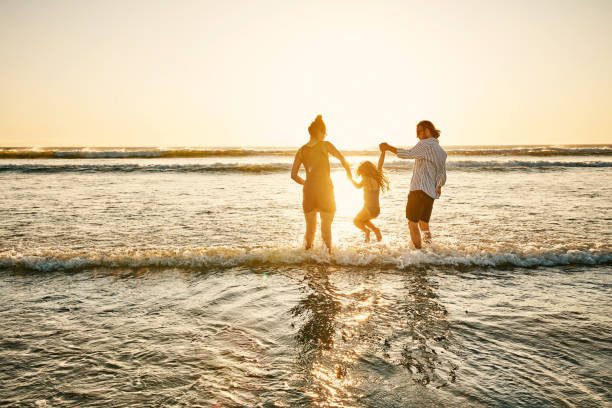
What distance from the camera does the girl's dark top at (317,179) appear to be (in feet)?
19.5

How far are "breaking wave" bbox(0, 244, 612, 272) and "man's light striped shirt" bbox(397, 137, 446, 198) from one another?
3.63ft

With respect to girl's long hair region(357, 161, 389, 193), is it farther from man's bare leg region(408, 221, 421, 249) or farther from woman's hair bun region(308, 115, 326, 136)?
woman's hair bun region(308, 115, 326, 136)

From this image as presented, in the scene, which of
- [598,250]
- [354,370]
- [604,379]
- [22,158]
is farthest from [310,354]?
[22,158]

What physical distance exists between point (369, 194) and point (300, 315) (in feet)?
13.1

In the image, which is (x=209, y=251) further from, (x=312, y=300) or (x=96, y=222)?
(x=96, y=222)

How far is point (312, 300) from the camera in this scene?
4246 millimetres

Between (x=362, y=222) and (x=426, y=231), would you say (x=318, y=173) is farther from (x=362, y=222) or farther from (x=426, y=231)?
(x=426, y=231)

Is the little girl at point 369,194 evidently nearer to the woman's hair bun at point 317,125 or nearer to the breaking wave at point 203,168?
the woman's hair bun at point 317,125

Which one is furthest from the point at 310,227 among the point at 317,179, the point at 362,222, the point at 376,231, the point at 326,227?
the point at 376,231

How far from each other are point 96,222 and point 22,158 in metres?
35.3

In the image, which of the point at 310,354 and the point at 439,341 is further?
the point at 439,341

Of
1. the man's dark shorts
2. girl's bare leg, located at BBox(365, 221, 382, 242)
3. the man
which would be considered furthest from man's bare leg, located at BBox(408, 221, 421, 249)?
girl's bare leg, located at BBox(365, 221, 382, 242)

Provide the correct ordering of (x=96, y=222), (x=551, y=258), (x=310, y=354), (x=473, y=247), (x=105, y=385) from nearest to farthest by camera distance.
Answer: (x=105, y=385), (x=310, y=354), (x=551, y=258), (x=473, y=247), (x=96, y=222)

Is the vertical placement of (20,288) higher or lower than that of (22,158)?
lower
